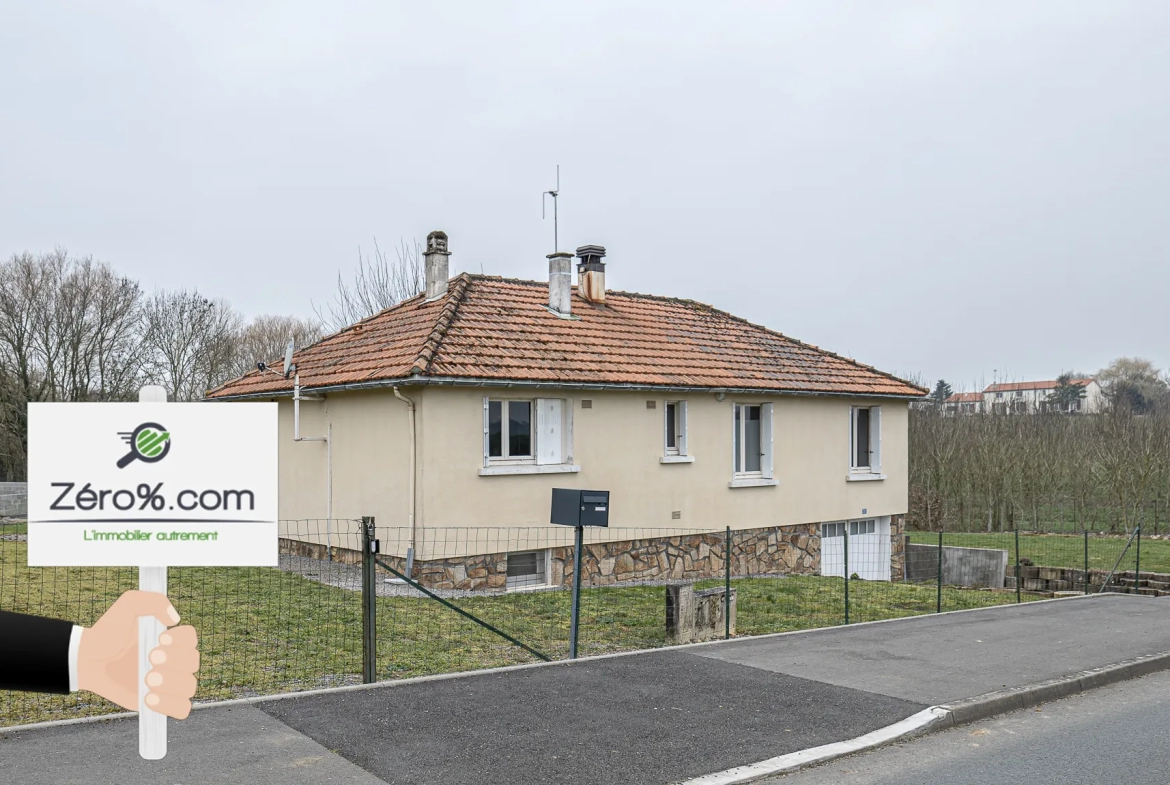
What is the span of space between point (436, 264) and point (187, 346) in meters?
26.3

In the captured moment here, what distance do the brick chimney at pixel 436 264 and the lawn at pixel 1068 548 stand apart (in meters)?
14.3

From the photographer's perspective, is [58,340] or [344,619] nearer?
[344,619]

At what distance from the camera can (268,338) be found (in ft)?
149

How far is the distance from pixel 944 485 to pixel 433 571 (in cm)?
2366

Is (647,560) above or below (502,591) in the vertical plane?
above

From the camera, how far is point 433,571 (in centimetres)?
1459

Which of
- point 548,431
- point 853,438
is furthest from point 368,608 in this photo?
point 853,438

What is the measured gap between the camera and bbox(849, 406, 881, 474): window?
2126cm

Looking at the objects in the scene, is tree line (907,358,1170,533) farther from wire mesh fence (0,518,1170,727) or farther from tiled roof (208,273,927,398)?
tiled roof (208,273,927,398)

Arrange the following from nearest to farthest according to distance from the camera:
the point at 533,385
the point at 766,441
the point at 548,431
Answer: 1. the point at 533,385
2. the point at 548,431
3. the point at 766,441

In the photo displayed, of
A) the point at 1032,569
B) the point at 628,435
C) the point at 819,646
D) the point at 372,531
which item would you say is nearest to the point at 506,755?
the point at 372,531

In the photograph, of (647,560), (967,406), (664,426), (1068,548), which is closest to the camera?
(647,560)

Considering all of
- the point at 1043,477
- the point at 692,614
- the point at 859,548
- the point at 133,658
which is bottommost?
the point at 859,548

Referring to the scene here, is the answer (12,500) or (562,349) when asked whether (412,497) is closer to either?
(562,349)
